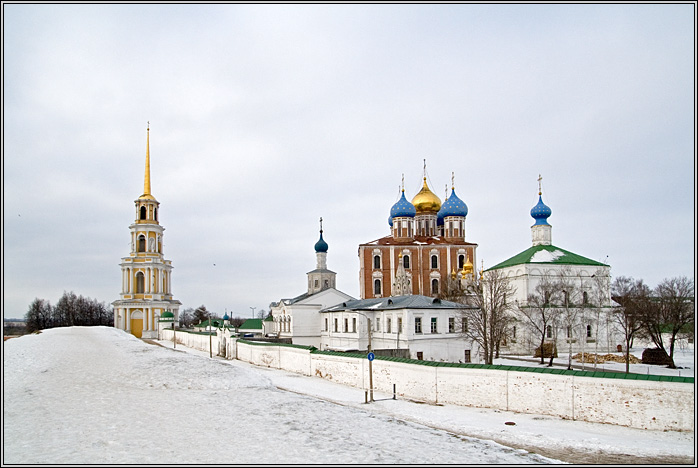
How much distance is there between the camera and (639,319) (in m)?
36.3

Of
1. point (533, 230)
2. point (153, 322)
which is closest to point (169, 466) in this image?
point (533, 230)

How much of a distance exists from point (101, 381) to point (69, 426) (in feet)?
29.8

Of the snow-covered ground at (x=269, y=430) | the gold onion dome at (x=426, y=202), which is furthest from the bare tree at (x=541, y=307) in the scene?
the gold onion dome at (x=426, y=202)

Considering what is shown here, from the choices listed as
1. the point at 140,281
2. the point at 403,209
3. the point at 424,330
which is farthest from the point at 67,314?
the point at 424,330

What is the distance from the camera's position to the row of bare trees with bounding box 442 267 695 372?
35.6 metres

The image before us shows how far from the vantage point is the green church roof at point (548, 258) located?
46.2 meters

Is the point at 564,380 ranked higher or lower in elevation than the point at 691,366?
higher

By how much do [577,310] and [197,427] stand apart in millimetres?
34098

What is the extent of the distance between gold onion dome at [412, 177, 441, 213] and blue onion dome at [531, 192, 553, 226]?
2103cm

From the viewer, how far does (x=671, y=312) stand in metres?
36.9

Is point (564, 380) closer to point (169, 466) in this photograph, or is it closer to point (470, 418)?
point (470, 418)

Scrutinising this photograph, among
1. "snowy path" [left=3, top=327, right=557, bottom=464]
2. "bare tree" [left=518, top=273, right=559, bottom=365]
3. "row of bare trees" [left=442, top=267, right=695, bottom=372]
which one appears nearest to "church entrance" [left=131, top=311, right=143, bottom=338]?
"row of bare trees" [left=442, top=267, right=695, bottom=372]

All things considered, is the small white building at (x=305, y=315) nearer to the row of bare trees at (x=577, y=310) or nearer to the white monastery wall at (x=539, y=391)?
the row of bare trees at (x=577, y=310)

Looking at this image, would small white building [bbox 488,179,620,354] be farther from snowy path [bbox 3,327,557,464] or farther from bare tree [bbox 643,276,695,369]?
snowy path [bbox 3,327,557,464]
